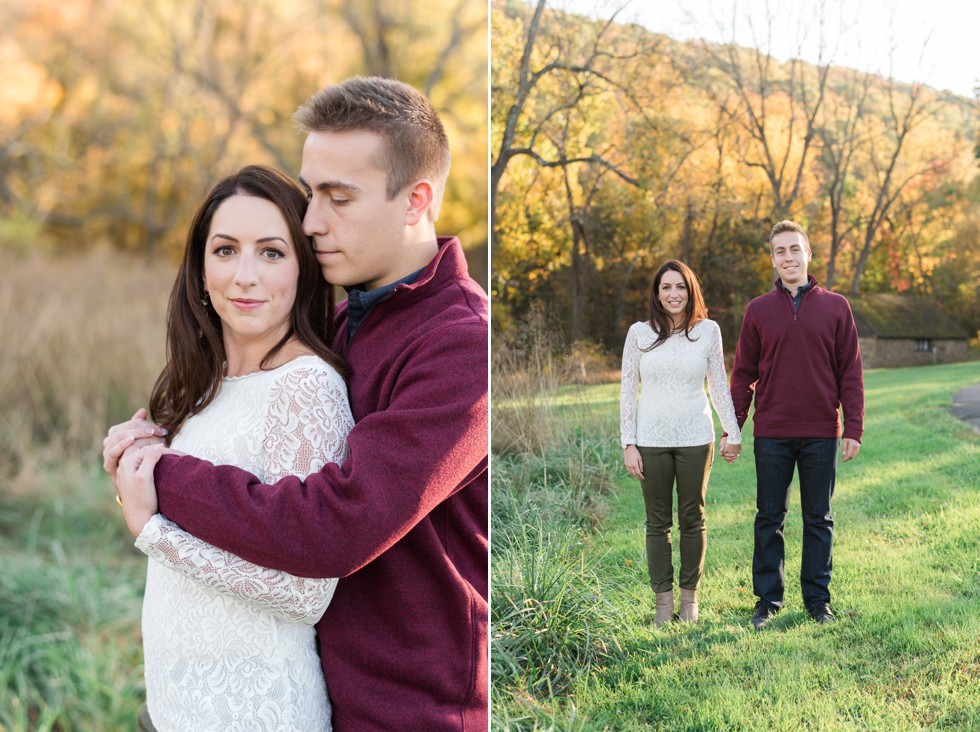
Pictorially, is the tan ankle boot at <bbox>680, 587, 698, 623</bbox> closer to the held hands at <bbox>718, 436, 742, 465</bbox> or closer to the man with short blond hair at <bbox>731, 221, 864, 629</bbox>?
the man with short blond hair at <bbox>731, 221, 864, 629</bbox>

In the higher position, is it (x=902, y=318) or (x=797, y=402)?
(x=902, y=318)

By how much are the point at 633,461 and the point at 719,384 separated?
0.34m

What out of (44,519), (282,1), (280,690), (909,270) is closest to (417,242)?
(280,690)

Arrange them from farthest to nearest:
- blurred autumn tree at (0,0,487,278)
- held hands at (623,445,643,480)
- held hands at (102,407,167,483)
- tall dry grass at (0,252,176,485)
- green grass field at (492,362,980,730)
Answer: blurred autumn tree at (0,0,487,278)
tall dry grass at (0,252,176,485)
held hands at (623,445,643,480)
green grass field at (492,362,980,730)
held hands at (102,407,167,483)

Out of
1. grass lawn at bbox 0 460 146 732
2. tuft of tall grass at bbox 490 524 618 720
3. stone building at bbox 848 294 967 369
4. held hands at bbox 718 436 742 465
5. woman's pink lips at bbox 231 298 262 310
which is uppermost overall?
woman's pink lips at bbox 231 298 262 310

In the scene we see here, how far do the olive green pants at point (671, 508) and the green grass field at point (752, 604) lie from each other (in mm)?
31

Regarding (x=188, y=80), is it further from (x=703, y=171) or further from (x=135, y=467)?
(x=135, y=467)

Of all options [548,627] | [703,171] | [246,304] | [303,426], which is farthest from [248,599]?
[703,171]

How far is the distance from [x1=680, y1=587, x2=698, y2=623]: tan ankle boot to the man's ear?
1.36 metres

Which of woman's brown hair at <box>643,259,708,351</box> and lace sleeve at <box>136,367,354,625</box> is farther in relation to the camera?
woman's brown hair at <box>643,259,708,351</box>

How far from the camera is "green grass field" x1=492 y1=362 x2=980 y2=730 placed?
91.8 inches

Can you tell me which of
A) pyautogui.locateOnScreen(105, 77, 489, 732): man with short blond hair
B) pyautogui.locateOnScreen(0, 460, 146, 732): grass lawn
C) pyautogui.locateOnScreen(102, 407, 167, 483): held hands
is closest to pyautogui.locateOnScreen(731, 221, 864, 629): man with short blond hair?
pyautogui.locateOnScreen(105, 77, 489, 732): man with short blond hair

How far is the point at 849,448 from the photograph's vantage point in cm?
237

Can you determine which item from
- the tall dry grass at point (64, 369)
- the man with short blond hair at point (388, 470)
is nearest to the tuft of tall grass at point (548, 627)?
the man with short blond hair at point (388, 470)
